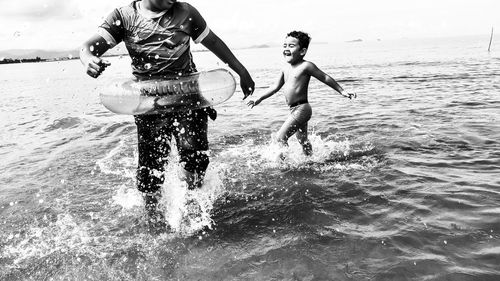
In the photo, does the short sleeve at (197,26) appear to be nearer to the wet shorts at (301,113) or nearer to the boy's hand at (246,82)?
the boy's hand at (246,82)

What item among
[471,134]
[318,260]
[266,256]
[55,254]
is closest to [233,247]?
[266,256]

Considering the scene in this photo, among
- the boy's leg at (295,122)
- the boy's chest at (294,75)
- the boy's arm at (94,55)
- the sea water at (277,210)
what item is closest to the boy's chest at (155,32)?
the boy's arm at (94,55)

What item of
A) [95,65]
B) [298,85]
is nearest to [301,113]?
[298,85]

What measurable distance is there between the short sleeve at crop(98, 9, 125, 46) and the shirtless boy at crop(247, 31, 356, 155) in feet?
9.83

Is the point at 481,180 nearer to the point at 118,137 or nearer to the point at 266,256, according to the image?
the point at 266,256

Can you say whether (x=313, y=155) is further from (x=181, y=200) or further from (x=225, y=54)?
(x=225, y=54)

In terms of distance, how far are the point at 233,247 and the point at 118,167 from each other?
390 centimetres

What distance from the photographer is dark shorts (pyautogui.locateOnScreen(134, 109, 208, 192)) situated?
404 centimetres

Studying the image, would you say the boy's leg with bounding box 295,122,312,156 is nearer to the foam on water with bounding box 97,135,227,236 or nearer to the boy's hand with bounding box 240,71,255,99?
the foam on water with bounding box 97,135,227,236

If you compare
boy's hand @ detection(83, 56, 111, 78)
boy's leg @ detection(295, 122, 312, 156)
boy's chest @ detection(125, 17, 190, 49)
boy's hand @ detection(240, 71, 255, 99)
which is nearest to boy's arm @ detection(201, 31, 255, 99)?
boy's hand @ detection(240, 71, 255, 99)

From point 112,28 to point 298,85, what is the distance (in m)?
3.70

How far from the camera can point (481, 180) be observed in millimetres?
5230

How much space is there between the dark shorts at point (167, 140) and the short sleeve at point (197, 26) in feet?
2.57

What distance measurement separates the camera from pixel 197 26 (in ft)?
12.5
